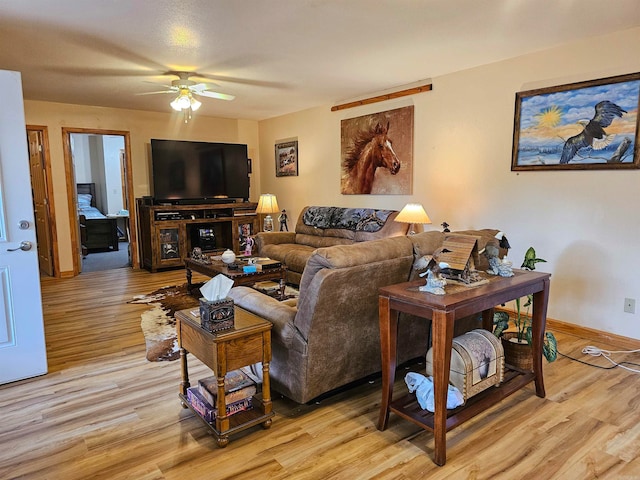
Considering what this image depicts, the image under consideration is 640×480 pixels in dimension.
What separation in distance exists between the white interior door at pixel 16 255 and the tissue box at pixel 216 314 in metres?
1.58

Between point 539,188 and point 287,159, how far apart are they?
13.7 ft

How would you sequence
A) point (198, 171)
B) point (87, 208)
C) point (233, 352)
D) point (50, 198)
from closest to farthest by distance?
point (233, 352) < point (50, 198) < point (198, 171) < point (87, 208)

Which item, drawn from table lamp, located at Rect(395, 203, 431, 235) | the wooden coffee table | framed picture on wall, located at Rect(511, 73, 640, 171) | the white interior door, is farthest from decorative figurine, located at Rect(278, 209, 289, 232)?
the white interior door

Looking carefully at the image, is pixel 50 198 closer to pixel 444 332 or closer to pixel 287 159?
pixel 287 159

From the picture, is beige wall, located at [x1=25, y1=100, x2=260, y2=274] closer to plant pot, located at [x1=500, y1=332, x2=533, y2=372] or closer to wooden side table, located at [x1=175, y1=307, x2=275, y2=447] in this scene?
wooden side table, located at [x1=175, y1=307, x2=275, y2=447]

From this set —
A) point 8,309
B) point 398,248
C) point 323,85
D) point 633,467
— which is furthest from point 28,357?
point 323,85

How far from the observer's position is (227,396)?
2.12m

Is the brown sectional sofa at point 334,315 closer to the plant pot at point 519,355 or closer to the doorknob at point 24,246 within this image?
the plant pot at point 519,355

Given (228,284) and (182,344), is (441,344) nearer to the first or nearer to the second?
(228,284)

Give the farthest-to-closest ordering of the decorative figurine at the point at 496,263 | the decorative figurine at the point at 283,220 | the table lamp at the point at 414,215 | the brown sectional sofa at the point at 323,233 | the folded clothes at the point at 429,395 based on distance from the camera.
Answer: the decorative figurine at the point at 283,220
the brown sectional sofa at the point at 323,233
the table lamp at the point at 414,215
the decorative figurine at the point at 496,263
the folded clothes at the point at 429,395

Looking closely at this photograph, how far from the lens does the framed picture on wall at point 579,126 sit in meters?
3.16

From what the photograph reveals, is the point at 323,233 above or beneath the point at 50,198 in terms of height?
beneath

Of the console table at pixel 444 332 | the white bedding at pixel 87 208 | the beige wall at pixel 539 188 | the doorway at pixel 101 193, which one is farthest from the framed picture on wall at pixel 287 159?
the console table at pixel 444 332

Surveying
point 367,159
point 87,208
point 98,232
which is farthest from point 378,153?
point 87,208
